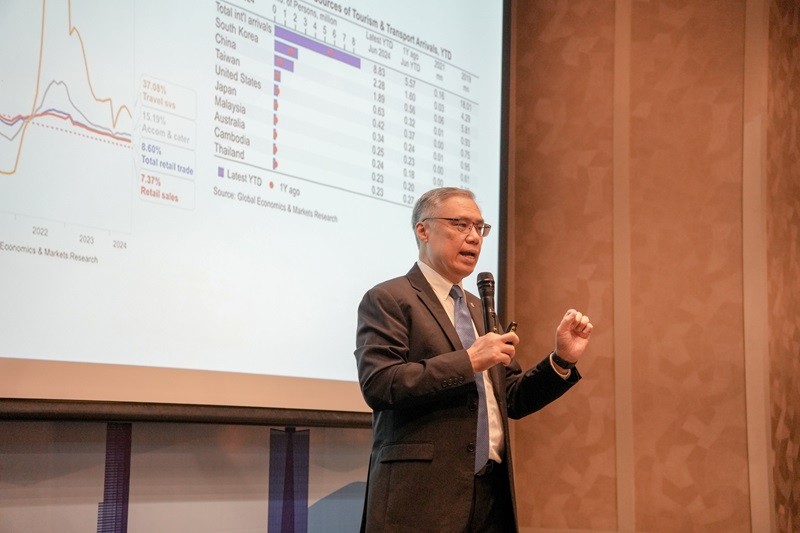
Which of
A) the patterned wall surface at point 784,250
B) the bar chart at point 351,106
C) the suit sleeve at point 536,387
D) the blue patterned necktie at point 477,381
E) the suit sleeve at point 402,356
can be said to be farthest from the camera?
the patterned wall surface at point 784,250

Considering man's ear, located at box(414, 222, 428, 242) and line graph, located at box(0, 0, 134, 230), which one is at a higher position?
line graph, located at box(0, 0, 134, 230)

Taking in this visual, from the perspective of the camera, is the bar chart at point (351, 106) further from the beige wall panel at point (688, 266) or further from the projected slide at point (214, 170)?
the beige wall panel at point (688, 266)

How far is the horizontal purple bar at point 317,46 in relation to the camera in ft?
9.67

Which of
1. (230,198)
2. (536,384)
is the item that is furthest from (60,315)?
(536,384)

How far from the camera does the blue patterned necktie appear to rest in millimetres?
2076

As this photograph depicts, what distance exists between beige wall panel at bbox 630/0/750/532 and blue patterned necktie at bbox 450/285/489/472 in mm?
1531

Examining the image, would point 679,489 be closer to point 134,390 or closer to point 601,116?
point 601,116

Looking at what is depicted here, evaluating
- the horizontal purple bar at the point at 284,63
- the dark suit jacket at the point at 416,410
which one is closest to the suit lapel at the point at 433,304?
the dark suit jacket at the point at 416,410

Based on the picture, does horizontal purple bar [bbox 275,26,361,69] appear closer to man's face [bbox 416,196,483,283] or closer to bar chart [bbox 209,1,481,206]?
bar chart [bbox 209,1,481,206]

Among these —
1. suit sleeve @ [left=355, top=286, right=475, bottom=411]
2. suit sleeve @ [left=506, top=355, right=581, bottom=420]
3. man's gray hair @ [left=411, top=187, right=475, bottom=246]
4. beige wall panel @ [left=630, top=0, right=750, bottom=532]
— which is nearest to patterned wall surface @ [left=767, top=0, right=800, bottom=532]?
beige wall panel @ [left=630, top=0, right=750, bottom=532]

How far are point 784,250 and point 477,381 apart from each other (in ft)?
6.45

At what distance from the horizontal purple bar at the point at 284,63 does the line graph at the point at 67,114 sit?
1.70 ft

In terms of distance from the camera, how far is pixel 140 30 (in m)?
2.55

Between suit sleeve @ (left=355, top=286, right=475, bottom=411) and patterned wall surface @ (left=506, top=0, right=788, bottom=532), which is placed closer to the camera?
suit sleeve @ (left=355, top=286, right=475, bottom=411)
